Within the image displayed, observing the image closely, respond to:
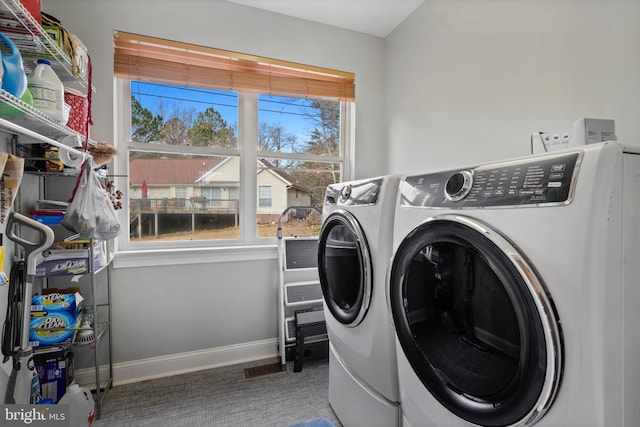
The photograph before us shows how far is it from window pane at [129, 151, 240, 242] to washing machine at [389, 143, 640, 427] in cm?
175

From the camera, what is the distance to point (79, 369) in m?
1.84

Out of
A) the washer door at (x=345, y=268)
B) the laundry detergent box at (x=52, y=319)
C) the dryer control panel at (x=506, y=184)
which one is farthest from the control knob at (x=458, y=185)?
the laundry detergent box at (x=52, y=319)

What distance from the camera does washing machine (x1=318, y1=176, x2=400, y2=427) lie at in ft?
3.72

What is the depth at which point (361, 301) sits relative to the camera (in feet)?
3.95

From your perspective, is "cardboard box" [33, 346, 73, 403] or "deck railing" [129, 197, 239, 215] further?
"deck railing" [129, 197, 239, 215]

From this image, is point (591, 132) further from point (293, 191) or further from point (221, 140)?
point (221, 140)

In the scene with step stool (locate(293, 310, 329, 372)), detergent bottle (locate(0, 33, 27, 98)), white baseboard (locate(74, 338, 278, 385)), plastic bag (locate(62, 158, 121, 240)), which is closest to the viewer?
detergent bottle (locate(0, 33, 27, 98))

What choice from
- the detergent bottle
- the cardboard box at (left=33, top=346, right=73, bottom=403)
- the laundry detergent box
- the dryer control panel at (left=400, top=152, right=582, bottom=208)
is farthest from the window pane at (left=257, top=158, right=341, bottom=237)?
the dryer control panel at (left=400, top=152, right=582, bottom=208)

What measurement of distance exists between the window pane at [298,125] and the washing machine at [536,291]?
173cm

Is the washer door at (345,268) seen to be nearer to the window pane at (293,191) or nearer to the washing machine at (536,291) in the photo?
the washing machine at (536,291)
